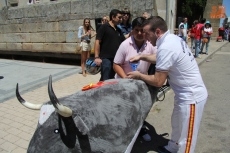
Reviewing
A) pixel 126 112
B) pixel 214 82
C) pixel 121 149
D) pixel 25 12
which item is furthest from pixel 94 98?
pixel 25 12

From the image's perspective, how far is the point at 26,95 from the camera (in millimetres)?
5676

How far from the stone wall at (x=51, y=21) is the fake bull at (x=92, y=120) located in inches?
222

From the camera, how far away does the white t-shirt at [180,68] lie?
7.57 ft

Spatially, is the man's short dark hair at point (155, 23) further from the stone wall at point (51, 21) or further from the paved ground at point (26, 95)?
the stone wall at point (51, 21)

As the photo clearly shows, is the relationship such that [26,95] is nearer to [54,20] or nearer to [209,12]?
[54,20]

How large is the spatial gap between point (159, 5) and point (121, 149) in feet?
20.8

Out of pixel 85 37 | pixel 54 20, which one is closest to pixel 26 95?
pixel 85 37

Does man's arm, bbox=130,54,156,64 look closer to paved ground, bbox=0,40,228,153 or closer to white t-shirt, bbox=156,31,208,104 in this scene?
white t-shirt, bbox=156,31,208,104

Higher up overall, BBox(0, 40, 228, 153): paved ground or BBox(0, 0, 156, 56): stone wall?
BBox(0, 0, 156, 56): stone wall

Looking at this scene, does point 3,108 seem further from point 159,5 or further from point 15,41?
point 15,41

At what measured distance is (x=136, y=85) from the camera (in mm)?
2389

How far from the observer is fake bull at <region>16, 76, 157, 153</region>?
5.64 ft

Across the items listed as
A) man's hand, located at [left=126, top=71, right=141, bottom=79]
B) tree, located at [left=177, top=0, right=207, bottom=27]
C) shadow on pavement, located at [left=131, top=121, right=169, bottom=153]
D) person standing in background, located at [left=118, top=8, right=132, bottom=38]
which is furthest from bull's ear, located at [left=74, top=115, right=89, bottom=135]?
tree, located at [left=177, top=0, right=207, bottom=27]

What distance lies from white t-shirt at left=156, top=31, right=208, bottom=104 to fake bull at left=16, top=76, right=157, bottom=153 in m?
0.43
